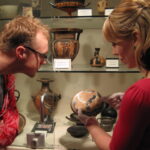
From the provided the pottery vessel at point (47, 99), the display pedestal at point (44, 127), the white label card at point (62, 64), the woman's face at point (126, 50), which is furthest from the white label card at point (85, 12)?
the display pedestal at point (44, 127)

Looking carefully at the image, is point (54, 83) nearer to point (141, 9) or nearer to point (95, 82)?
point (95, 82)

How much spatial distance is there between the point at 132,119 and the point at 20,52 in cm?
68

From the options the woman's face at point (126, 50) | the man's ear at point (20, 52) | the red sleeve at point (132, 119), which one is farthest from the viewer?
the man's ear at point (20, 52)

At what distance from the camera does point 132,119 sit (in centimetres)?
79

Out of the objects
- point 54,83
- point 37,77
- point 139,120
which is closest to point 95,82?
point 54,83

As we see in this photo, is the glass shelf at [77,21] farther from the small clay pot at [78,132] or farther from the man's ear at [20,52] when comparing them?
the small clay pot at [78,132]

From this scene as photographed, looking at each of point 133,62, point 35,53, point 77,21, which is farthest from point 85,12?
point 133,62

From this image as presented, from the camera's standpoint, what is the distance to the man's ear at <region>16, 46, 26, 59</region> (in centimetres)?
119

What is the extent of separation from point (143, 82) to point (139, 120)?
5.0 inches

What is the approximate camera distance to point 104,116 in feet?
5.48

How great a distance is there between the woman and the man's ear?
1.58 feet

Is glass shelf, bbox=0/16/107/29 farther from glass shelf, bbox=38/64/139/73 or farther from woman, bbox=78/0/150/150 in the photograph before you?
woman, bbox=78/0/150/150

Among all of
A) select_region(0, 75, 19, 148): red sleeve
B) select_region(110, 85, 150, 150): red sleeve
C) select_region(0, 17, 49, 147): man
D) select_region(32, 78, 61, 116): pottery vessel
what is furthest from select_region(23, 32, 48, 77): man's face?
select_region(110, 85, 150, 150): red sleeve

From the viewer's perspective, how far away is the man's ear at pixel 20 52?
3.90 ft
